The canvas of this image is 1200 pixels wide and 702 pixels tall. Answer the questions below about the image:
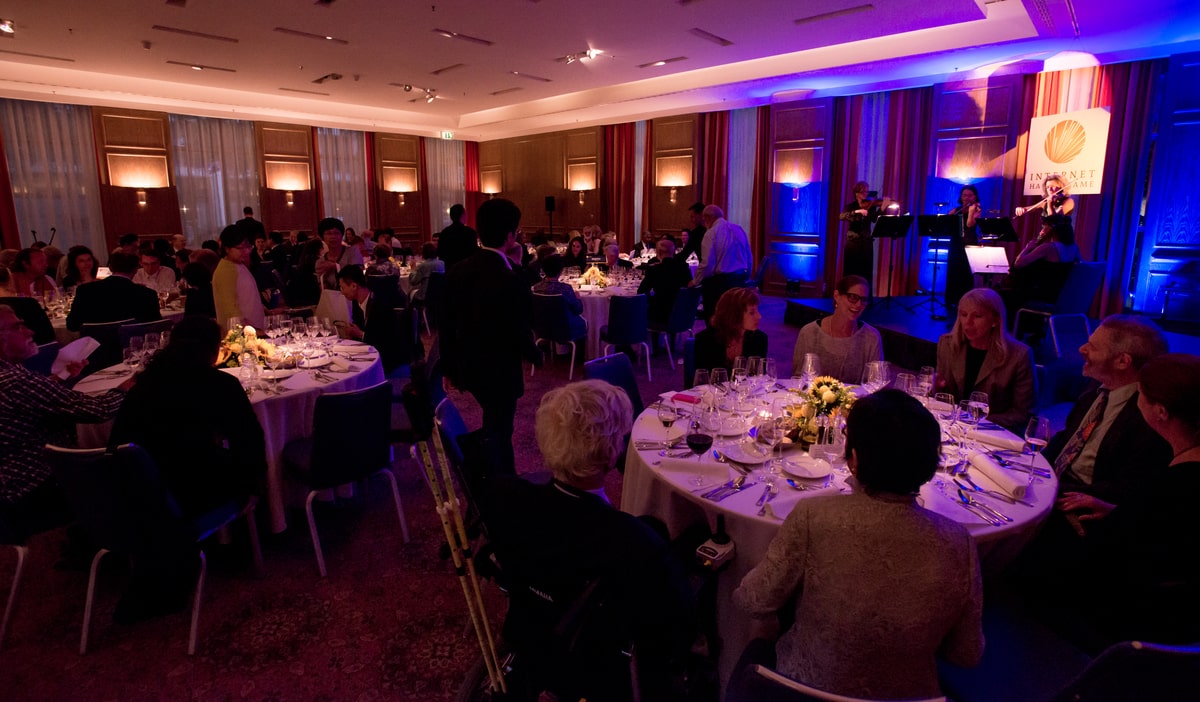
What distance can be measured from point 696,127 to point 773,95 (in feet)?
5.94

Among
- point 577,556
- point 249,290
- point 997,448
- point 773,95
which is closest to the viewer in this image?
point 577,556

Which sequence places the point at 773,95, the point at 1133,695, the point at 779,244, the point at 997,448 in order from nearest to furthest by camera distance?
the point at 1133,695 < the point at 997,448 < the point at 773,95 < the point at 779,244

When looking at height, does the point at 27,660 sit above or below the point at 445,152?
below

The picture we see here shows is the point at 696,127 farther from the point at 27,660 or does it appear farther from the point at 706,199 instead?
the point at 27,660

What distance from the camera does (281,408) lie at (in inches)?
130

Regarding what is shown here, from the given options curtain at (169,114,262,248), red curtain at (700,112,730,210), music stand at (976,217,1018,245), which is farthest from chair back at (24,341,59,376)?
red curtain at (700,112,730,210)

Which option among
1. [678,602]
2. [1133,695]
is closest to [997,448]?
[1133,695]

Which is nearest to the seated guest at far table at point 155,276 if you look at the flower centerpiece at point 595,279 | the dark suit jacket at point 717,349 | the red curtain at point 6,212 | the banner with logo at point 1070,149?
the flower centerpiece at point 595,279

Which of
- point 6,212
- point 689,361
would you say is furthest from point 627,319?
point 6,212

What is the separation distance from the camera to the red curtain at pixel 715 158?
1215 centimetres

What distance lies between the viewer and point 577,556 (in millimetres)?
1556

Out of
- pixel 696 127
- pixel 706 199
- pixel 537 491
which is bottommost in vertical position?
pixel 537 491

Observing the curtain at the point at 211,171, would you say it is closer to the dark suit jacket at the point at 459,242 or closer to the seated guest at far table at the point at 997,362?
the dark suit jacket at the point at 459,242

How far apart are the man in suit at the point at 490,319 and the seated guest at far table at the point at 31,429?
5.19ft
